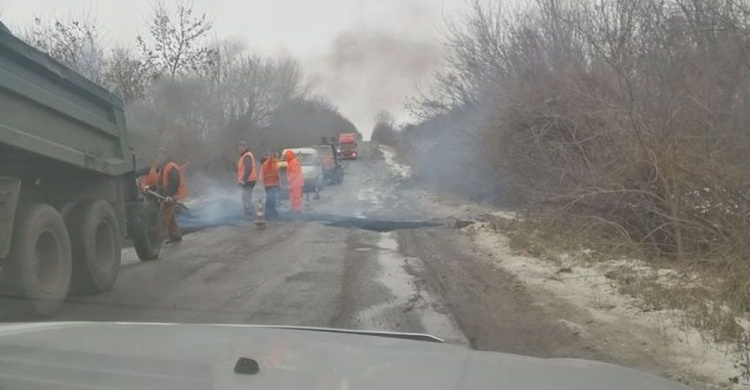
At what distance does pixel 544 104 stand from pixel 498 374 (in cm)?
1205

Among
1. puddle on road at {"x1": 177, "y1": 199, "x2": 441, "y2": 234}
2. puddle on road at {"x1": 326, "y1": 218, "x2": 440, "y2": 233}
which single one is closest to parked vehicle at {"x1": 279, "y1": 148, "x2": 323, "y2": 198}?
puddle on road at {"x1": 177, "y1": 199, "x2": 441, "y2": 234}

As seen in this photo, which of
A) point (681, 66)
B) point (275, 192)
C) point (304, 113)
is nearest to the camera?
point (681, 66)

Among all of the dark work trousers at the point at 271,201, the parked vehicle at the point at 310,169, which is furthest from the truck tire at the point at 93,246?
the parked vehicle at the point at 310,169

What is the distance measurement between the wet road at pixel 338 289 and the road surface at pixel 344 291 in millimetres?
12

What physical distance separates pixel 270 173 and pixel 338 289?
896cm

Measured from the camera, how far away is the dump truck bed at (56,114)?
5.90m

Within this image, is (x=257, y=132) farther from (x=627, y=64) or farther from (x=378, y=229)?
(x=627, y=64)

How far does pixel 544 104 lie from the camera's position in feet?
45.4

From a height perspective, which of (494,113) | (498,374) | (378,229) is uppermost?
(494,113)

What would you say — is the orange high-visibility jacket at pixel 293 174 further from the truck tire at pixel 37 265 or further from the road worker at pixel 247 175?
the truck tire at pixel 37 265

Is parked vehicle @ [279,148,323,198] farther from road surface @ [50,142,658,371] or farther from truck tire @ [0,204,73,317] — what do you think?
truck tire @ [0,204,73,317]

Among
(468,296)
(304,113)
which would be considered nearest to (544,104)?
(468,296)

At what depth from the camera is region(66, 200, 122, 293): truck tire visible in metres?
7.39

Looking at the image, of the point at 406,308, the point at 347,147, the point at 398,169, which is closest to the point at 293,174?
the point at 406,308
